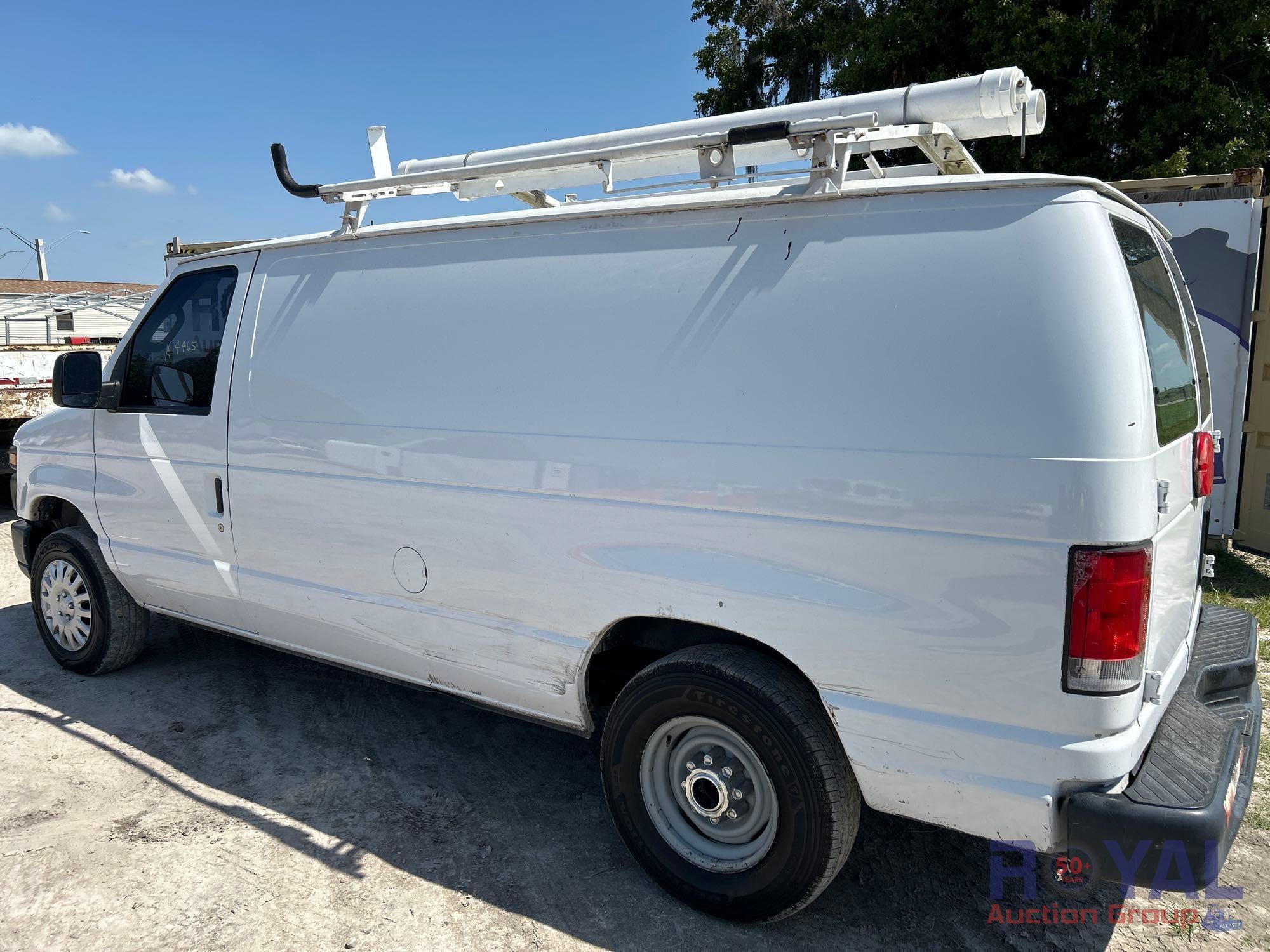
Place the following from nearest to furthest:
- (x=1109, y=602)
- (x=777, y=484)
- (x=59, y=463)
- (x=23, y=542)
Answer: (x=1109, y=602), (x=777, y=484), (x=59, y=463), (x=23, y=542)

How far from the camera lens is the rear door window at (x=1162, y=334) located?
2494 mm

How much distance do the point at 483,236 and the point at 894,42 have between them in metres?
11.4

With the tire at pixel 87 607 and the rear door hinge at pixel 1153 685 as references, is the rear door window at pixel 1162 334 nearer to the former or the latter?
the rear door hinge at pixel 1153 685

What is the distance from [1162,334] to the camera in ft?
9.14

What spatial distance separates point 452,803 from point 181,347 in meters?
2.50

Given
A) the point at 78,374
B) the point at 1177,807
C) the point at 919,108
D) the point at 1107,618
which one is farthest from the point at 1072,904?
the point at 78,374

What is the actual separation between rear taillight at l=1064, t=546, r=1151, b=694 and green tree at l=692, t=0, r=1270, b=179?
10206mm

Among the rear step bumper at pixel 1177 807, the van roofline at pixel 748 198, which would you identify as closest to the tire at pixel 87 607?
the van roofline at pixel 748 198

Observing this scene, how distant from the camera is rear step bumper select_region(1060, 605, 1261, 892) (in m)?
2.26

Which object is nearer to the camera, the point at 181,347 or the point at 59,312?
the point at 181,347

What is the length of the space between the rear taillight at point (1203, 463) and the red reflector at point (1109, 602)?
0.85m

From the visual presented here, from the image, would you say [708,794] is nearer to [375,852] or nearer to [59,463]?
[375,852]

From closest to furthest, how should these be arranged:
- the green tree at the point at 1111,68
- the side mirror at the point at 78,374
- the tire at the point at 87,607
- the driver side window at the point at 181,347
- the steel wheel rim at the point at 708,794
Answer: the steel wheel rim at the point at 708,794 < the driver side window at the point at 181,347 < the side mirror at the point at 78,374 < the tire at the point at 87,607 < the green tree at the point at 1111,68

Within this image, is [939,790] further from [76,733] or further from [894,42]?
[894,42]
